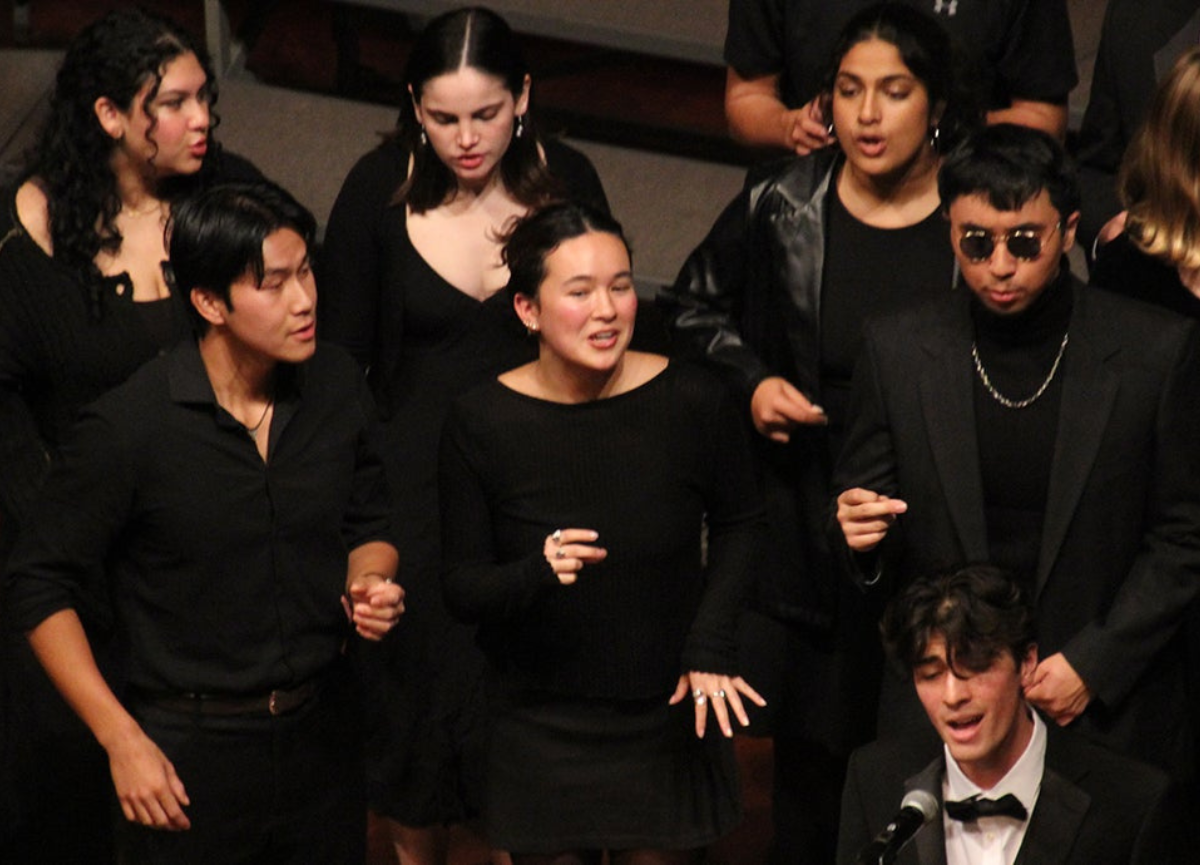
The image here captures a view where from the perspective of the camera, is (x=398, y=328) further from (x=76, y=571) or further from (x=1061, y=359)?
(x=1061, y=359)

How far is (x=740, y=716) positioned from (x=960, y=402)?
0.57m

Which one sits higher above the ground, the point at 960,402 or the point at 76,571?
the point at 960,402

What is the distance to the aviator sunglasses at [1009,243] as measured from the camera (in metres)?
3.11

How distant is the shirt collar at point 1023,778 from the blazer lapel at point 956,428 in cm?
32

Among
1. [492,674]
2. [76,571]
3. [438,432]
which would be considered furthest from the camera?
[438,432]

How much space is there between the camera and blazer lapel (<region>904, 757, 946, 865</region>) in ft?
9.61

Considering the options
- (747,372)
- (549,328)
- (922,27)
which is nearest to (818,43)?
(922,27)

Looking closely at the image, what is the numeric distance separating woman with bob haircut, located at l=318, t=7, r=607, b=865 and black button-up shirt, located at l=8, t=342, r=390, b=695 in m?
0.58

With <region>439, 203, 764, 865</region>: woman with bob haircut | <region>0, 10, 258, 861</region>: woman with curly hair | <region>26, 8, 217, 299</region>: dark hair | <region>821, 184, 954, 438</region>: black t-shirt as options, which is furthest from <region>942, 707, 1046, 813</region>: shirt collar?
<region>26, 8, 217, 299</region>: dark hair

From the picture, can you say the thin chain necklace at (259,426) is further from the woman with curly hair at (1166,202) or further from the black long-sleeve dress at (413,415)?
the woman with curly hair at (1166,202)

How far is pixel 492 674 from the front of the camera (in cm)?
338

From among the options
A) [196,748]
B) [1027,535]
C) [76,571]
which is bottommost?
[196,748]

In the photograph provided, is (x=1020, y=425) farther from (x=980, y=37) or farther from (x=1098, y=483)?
(x=980, y=37)

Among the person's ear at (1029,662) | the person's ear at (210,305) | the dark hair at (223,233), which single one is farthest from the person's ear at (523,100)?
the person's ear at (1029,662)
